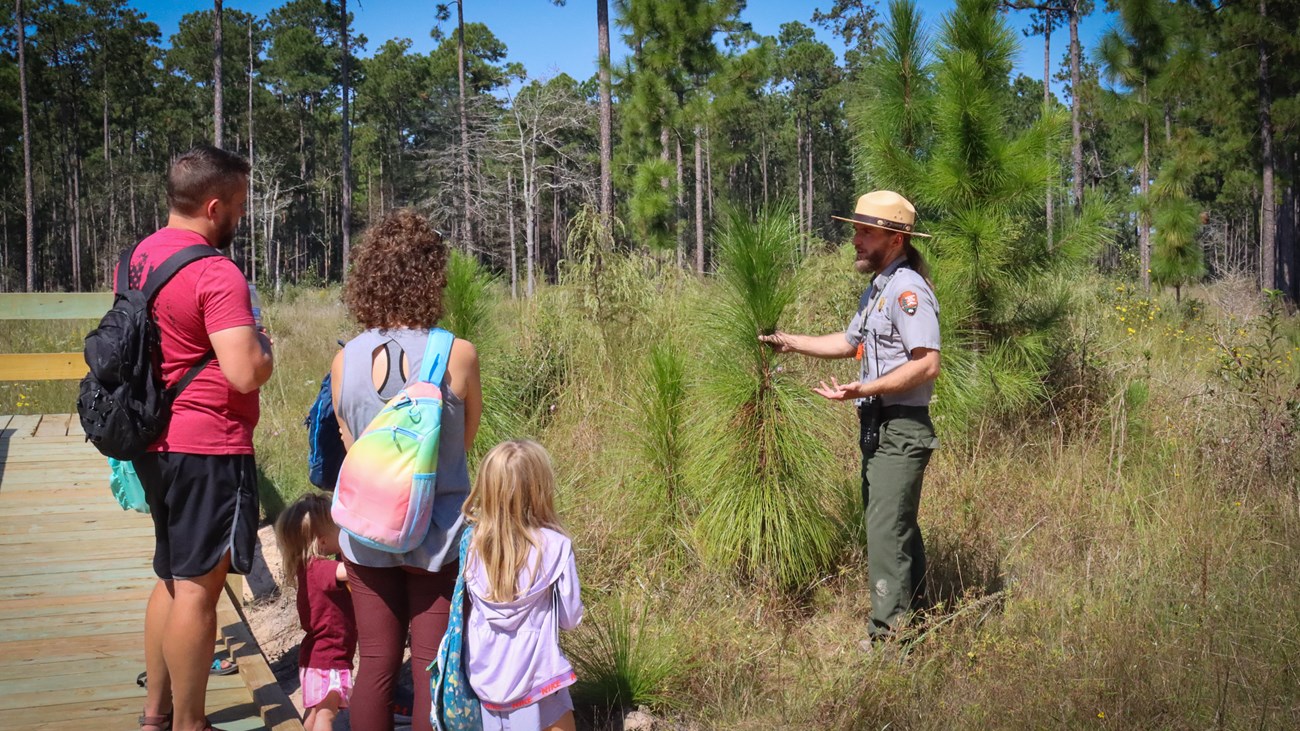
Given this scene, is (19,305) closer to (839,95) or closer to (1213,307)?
(1213,307)

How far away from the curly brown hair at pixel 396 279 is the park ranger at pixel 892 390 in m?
1.58

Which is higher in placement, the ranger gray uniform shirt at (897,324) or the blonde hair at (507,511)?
the ranger gray uniform shirt at (897,324)

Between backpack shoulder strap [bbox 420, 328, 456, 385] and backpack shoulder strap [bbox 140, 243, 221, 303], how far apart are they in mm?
687

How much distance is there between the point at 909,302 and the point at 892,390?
0.33m

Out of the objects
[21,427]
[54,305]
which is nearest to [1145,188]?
[54,305]

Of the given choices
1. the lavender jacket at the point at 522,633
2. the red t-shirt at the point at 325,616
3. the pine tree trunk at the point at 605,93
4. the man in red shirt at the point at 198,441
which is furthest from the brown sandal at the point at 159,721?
the pine tree trunk at the point at 605,93

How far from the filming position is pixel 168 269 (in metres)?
2.55

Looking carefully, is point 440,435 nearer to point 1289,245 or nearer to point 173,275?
point 173,275

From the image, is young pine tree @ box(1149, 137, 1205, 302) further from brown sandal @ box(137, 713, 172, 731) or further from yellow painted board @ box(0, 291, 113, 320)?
brown sandal @ box(137, 713, 172, 731)

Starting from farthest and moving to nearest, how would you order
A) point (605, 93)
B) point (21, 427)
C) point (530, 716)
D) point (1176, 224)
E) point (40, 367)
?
point (605, 93)
point (1176, 224)
point (21, 427)
point (40, 367)
point (530, 716)

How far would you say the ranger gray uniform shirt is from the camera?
3.43m

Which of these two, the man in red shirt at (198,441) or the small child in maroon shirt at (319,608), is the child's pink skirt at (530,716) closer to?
the man in red shirt at (198,441)

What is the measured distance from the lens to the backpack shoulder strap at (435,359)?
97.9 inches

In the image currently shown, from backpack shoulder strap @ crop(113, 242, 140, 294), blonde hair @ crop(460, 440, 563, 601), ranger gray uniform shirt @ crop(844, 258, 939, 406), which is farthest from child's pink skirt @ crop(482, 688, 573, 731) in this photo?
ranger gray uniform shirt @ crop(844, 258, 939, 406)
